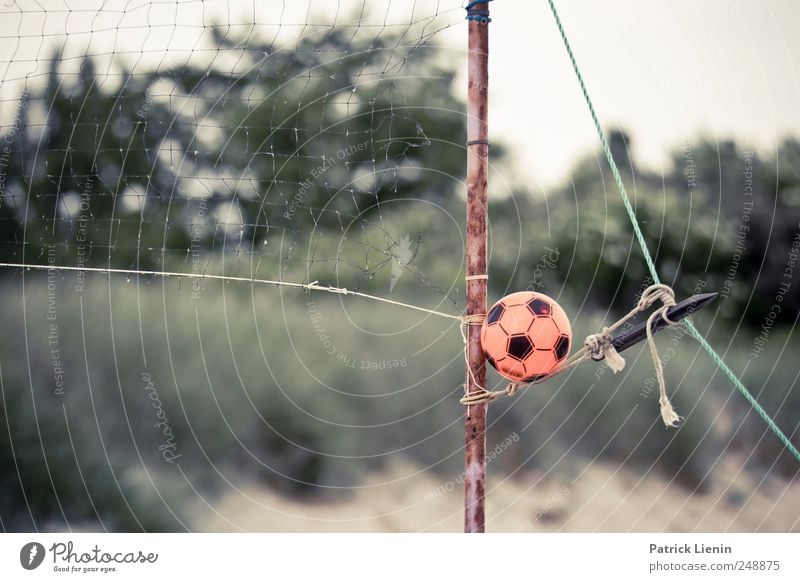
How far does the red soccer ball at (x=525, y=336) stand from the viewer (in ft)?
10.6

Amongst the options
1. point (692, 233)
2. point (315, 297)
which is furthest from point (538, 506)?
point (692, 233)

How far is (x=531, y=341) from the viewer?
3.22m

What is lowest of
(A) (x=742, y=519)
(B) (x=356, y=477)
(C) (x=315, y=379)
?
(A) (x=742, y=519)

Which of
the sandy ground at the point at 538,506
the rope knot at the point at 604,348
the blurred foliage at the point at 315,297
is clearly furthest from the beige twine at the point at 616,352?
the sandy ground at the point at 538,506

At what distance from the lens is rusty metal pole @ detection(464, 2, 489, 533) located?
343 cm

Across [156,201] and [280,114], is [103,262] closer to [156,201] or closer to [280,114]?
[156,201]

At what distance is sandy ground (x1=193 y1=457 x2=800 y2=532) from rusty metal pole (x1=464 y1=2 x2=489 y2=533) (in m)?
2.24

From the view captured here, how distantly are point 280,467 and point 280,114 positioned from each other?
2814 millimetres

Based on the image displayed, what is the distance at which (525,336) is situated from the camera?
3.22 meters

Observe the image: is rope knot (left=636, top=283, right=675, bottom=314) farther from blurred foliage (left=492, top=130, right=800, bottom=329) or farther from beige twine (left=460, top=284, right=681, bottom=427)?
blurred foliage (left=492, top=130, right=800, bottom=329)

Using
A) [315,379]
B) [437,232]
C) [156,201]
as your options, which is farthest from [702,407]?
[156,201]

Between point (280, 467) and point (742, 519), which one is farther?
point (742, 519)

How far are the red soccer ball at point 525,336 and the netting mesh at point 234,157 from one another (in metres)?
2.66

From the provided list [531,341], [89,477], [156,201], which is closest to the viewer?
[531,341]
